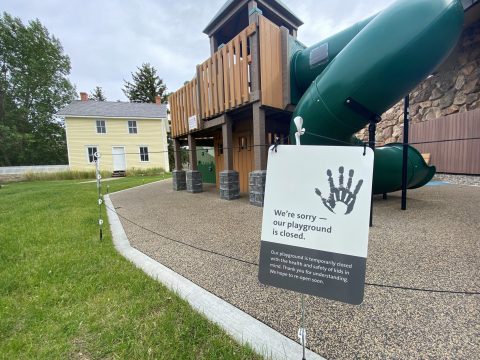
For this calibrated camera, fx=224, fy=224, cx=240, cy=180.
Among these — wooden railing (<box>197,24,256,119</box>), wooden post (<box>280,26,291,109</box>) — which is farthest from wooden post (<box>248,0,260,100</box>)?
wooden post (<box>280,26,291,109</box>)

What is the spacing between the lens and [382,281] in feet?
7.36

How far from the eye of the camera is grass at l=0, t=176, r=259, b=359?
1.52 m

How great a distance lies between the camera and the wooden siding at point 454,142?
7.68 m

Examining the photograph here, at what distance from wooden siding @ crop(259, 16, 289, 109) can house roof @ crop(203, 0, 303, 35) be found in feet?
6.10

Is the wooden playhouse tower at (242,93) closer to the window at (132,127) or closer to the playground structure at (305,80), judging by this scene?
the playground structure at (305,80)

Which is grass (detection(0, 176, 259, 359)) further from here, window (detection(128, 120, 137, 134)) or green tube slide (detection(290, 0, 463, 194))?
window (detection(128, 120, 137, 134))

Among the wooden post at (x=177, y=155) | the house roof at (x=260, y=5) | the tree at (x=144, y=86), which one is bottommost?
the wooden post at (x=177, y=155)

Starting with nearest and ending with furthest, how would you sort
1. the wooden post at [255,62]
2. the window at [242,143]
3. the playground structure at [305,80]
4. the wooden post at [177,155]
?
the playground structure at [305,80]
the wooden post at [255,62]
the window at [242,143]
the wooden post at [177,155]

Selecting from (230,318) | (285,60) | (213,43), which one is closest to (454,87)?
(285,60)

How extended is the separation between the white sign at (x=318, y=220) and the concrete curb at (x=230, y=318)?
54 centimetres

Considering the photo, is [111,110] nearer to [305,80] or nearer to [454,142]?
[305,80]

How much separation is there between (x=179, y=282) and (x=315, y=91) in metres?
3.72

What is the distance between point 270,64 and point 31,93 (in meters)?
36.8


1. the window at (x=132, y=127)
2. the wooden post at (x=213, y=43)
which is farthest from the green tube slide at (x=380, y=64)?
the window at (x=132, y=127)
